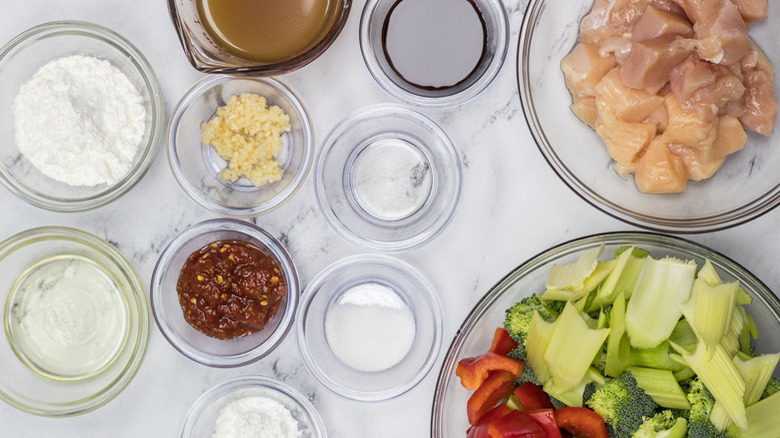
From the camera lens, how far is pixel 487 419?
6.82 ft

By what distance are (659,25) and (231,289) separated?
1.61 metres

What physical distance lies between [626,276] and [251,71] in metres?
1.36

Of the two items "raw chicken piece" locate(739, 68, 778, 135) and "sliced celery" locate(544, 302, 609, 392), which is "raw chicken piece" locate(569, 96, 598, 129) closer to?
"raw chicken piece" locate(739, 68, 778, 135)

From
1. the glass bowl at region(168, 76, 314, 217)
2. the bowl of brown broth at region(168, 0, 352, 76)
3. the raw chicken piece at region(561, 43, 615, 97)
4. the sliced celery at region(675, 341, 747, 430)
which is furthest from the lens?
the glass bowl at region(168, 76, 314, 217)

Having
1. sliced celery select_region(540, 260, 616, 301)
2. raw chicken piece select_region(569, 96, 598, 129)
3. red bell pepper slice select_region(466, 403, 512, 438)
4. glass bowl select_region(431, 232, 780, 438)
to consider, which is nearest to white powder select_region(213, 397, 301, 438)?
glass bowl select_region(431, 232, 780, 438)

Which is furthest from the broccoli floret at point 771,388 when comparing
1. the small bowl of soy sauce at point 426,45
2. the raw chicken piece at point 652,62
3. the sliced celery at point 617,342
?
the small bowl of soy sauce at point 426,45

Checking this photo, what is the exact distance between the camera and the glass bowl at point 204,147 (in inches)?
91.0

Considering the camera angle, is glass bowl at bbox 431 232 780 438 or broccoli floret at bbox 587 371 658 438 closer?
broccoli floret at bbox 587 371 658 438

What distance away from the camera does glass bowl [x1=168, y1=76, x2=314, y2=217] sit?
2311 mm

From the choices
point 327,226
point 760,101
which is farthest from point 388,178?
point 760,101

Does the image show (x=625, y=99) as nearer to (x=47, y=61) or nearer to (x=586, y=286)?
(x=586, y=286)

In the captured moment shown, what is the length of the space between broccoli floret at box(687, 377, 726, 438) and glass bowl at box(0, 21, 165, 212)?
76.4 inches

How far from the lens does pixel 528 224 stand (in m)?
2.35

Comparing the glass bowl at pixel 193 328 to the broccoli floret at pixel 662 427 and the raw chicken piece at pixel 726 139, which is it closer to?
the broccoli floret at pixel 662 427
